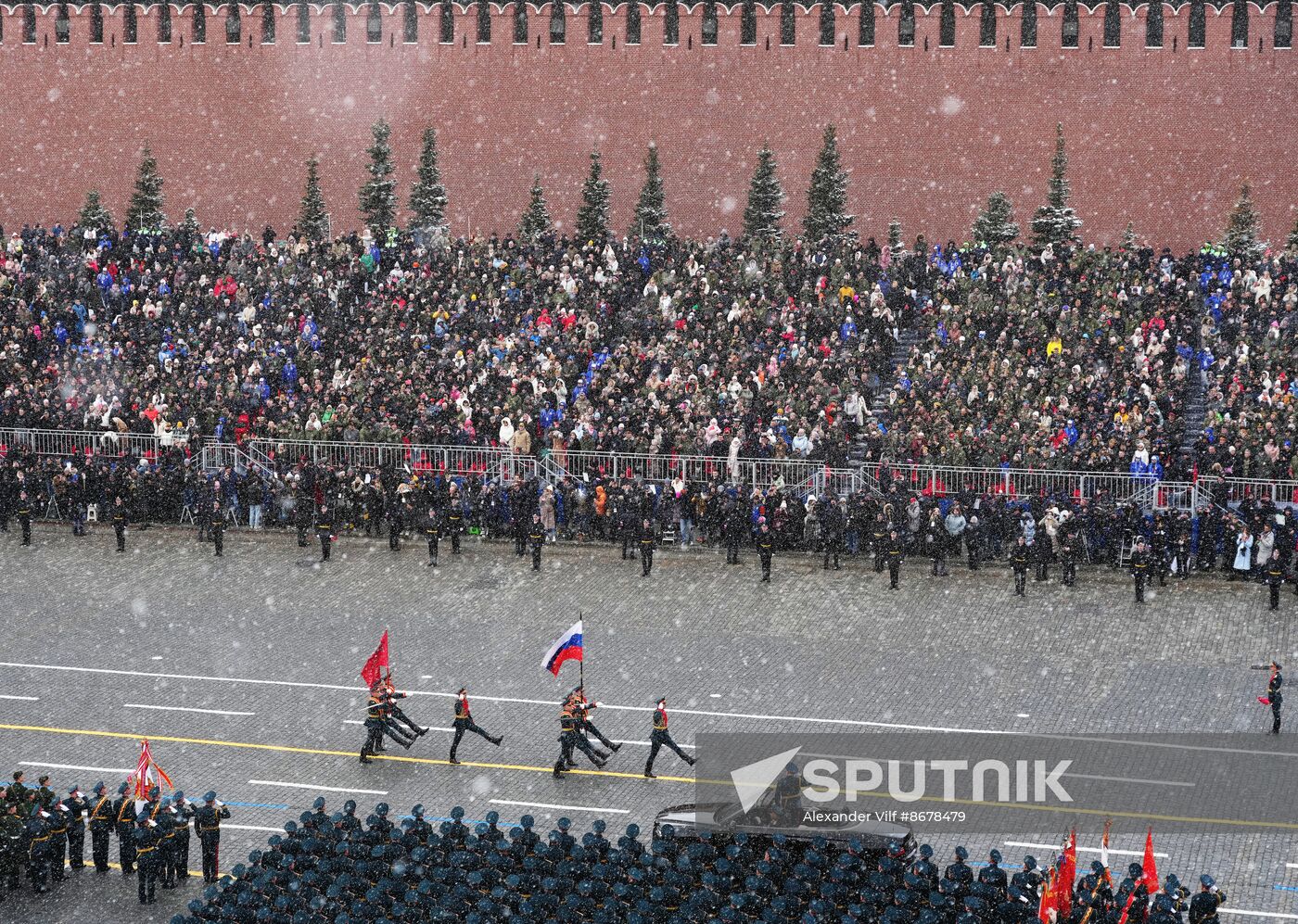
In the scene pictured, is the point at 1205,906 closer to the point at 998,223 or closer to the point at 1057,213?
the point at 1057,213

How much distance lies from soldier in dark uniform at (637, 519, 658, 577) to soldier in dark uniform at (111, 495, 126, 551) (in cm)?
972

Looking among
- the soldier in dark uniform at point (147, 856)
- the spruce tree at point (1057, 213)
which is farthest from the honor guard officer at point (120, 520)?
the spruce tree at point (1057, 213)

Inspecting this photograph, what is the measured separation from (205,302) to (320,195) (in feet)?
47.2

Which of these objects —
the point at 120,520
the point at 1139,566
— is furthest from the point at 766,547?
the point at 120,520

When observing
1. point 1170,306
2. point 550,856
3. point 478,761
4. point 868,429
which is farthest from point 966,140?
point 550,856

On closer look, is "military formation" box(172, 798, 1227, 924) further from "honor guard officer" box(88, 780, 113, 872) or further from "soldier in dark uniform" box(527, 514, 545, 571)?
"soldier in dark uniform" box(527, 514, 545, 571)

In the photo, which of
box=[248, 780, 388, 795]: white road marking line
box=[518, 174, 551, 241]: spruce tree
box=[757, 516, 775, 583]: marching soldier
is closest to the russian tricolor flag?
box=[248, 780, 388, 795]: white road marking line

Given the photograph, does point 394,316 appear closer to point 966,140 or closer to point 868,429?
point 868,429

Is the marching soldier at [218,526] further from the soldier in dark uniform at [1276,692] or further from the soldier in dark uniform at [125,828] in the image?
the soldier in dark uniform at [1276,692]

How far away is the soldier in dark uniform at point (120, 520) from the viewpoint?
34.9m

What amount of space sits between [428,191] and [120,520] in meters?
23.1

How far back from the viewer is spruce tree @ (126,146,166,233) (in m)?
57.7

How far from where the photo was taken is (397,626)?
30094 mm

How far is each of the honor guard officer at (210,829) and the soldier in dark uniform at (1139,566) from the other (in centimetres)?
1583
